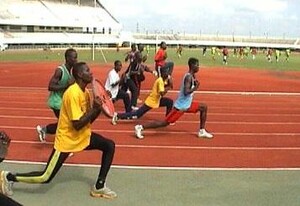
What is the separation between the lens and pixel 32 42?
68.1 m

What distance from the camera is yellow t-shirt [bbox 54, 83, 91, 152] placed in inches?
221

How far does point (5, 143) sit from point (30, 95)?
14722 millimetres

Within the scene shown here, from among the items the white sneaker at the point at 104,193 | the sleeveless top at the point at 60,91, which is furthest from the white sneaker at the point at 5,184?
the sleeveless top at the point at 60,91

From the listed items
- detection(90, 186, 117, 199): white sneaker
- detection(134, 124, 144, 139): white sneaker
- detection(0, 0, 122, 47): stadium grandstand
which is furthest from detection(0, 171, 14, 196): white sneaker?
detection(0, 0, 122, 47): stadium grandstand

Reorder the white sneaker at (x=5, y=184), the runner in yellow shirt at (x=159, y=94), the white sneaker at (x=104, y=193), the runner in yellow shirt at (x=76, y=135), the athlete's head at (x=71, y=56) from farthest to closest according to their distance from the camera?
the runner in yellow shirt at (x=159, y=94) → the athlete's head at (x=71, y=56) → the white sneaker at (x=104, y=193) → the white sneaker at (x=5, y=184) → the runner in yellow shirt at (x=76, y=135)

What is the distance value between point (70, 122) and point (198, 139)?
4590 millimetres

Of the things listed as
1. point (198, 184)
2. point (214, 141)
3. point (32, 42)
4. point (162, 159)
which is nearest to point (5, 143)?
point (198, 184)

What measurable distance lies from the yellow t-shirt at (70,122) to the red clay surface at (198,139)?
2101mm

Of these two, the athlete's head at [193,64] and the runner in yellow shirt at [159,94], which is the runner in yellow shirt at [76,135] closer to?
the athlete's head at [193,64]

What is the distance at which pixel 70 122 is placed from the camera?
568 centimetres

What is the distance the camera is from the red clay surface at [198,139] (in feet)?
26.9

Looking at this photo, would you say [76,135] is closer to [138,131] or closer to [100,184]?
[100,184]

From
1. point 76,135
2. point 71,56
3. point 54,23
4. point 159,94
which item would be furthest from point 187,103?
point 54,23

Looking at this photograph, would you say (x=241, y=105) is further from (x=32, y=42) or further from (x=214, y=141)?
(x=32, y=42)
